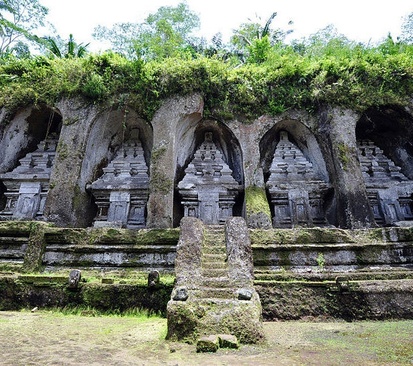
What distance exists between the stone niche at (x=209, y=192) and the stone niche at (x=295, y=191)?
1.22 metres

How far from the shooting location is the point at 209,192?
9609 mm

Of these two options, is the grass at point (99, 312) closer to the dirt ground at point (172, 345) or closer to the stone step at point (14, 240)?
the dirt ground at point (172, 345)

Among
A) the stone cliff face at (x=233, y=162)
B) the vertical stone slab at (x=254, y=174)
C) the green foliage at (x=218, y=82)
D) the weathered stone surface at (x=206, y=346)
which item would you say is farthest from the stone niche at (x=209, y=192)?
the weathered stone surface at (x=206, y=346)

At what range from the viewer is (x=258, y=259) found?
5.47 meters

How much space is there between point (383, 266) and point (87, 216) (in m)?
7.40

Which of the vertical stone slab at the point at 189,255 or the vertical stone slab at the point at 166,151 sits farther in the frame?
the vertical stone slab at the point at 166,151

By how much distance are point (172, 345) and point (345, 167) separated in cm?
715

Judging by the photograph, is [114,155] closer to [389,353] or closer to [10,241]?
[10,241]

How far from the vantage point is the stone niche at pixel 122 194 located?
938 cm

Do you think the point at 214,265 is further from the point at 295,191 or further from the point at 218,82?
the point at 218,82

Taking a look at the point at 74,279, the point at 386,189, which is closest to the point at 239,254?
the point at 74,279

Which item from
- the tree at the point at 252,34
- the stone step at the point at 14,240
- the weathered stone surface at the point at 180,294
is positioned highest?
the tree at the point at 252,34

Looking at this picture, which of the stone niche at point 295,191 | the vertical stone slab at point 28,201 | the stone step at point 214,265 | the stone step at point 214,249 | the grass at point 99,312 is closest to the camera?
the stone step at point 214,265

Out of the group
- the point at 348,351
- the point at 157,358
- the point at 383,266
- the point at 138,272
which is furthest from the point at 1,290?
the point at 383,266
